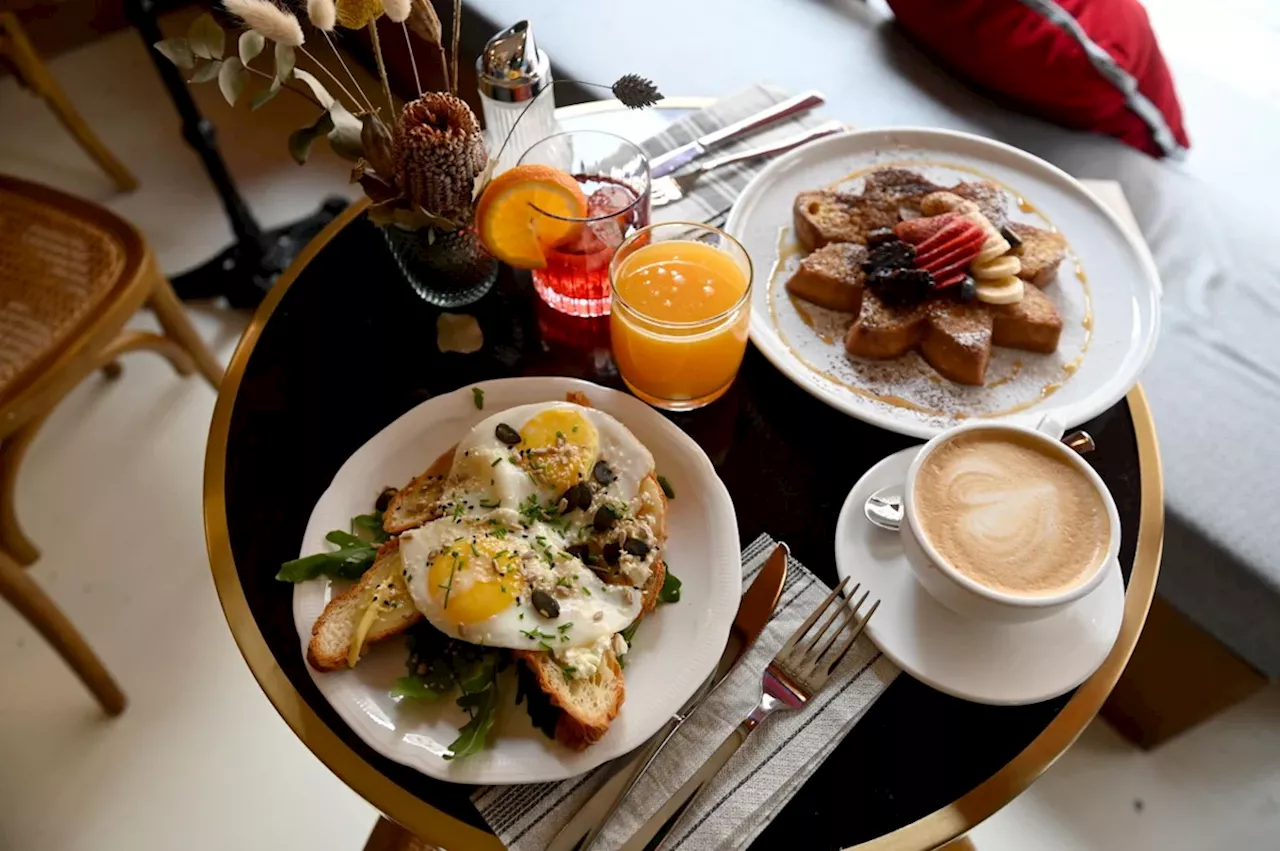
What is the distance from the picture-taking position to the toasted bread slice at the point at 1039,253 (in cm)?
144

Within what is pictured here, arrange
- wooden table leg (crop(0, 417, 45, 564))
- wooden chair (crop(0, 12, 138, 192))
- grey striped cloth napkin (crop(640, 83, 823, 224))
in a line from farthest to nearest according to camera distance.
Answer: wooden chair (crop(0, 12, 138, 192))
wooden table leg (crop(0, 417, 45, 564))
grey striped cloth napkin (crop(640, 83, 823, 224))

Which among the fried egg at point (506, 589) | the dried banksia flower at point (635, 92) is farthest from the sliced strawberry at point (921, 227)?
the fried egg at point (506, 589)

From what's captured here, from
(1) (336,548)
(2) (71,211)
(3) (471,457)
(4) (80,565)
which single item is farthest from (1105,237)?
(4) (80,565)

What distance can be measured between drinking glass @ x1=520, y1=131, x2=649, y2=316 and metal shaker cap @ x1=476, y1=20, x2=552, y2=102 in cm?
9

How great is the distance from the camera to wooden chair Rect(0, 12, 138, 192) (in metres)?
2.76

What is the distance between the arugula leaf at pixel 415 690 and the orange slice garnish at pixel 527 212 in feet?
2.01

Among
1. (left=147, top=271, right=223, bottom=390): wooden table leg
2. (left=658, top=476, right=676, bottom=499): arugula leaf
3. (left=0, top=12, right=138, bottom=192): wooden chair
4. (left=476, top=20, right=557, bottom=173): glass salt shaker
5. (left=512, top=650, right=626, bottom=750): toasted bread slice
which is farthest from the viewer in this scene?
(left=0, top=12, right=138, bottom=192): wooden chair

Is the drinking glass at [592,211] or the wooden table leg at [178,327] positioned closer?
the drinking glass at [592,211]

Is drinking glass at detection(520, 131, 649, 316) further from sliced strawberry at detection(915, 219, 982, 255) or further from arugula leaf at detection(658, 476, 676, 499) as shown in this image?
sliced strawberry at detection(915, 219, 982, 255)

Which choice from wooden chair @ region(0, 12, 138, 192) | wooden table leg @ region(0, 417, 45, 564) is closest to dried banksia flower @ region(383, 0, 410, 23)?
wooden table leg @ region(0, 417, 45, 564)

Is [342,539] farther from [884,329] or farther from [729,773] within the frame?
[884,329]

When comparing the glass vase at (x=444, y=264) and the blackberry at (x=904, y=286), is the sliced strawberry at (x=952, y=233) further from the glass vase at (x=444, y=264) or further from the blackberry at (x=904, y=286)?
the glass vase at (x=444, y=264)

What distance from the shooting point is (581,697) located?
1.00 m

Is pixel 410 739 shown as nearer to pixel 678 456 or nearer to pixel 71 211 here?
pixel 678 456
